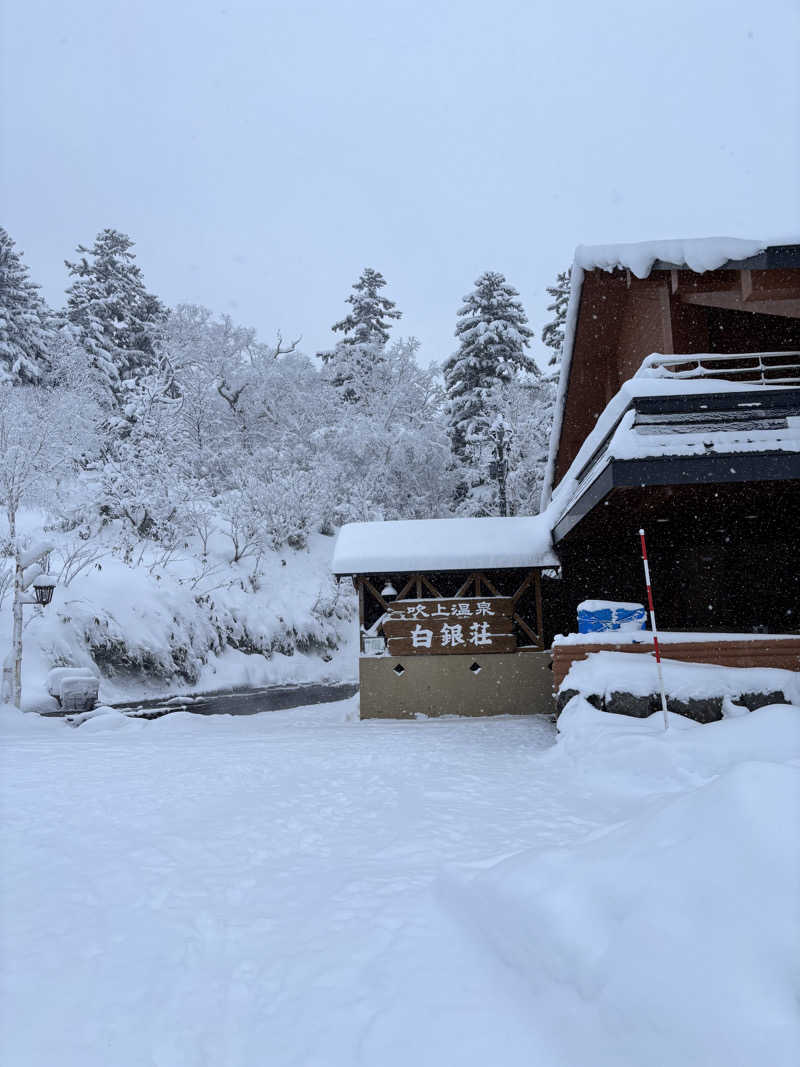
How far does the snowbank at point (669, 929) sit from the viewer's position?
1.86 metres

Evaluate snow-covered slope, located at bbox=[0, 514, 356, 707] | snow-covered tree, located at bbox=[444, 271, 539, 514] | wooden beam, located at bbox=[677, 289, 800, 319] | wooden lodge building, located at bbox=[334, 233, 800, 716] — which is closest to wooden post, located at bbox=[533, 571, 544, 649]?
wooden lodge building, located at bbox=[334, 233, 800, 716]

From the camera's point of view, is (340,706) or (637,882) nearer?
(637,882)

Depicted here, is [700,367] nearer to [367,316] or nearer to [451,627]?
[451,627]

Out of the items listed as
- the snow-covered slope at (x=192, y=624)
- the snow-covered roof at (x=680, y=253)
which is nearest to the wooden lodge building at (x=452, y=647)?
the snow-covered roof at (x=680, y=253)

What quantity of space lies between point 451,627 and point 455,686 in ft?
3.29

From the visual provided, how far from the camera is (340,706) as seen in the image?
1514 cm

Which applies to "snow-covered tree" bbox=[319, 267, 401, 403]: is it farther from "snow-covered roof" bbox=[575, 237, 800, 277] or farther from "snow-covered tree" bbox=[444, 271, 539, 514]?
"snow-covered roof" bbox=[575, 237, 800, 277]

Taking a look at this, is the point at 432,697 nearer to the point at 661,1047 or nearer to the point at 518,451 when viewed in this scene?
the point at 661,1047

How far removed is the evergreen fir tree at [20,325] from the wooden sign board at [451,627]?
25.6 metres

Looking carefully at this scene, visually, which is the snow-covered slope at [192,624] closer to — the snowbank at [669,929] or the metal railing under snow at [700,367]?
the metal railing under snow at [700,367]

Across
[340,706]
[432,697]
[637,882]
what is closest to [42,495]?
[340,706]

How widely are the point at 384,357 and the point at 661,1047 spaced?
3566 cm

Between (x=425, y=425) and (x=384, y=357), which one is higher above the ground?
(x=384, y=357)

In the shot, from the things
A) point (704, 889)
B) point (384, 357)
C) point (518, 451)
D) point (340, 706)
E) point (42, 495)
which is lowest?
point (340, 706)
